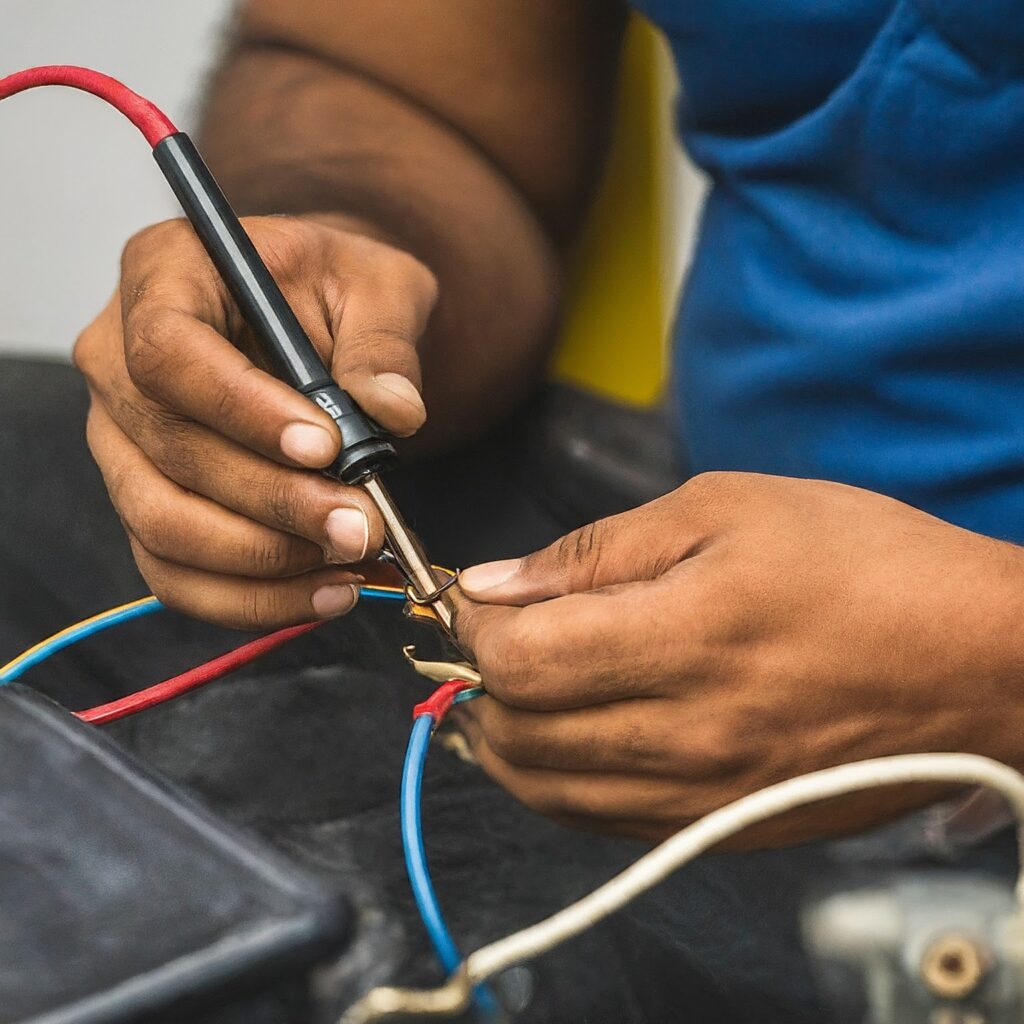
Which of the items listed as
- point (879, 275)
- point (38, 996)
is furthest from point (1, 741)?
point (879, 275)

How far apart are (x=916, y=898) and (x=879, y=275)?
0.85ft

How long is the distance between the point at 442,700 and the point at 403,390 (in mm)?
87

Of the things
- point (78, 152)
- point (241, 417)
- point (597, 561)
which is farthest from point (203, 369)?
point (78, 152)

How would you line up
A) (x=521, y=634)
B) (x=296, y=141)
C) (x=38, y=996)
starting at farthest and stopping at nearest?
(x=296, y=141)
(x=521, y=634)
(x=38, y=996)

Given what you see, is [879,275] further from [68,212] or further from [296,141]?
[68,212]

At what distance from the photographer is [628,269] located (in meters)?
0.67

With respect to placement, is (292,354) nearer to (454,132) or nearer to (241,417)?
(241,417)

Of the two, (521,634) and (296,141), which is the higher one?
(296,141)

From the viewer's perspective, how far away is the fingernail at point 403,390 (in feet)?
1.06

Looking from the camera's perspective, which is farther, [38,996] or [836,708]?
[836,708]

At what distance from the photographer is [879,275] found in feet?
1.46

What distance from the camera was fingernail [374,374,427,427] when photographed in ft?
1.06

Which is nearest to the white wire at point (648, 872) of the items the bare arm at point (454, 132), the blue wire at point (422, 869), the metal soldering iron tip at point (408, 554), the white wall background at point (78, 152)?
the blue wire at point (422, 869)

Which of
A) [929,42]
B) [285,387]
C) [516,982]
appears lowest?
[516,982]
